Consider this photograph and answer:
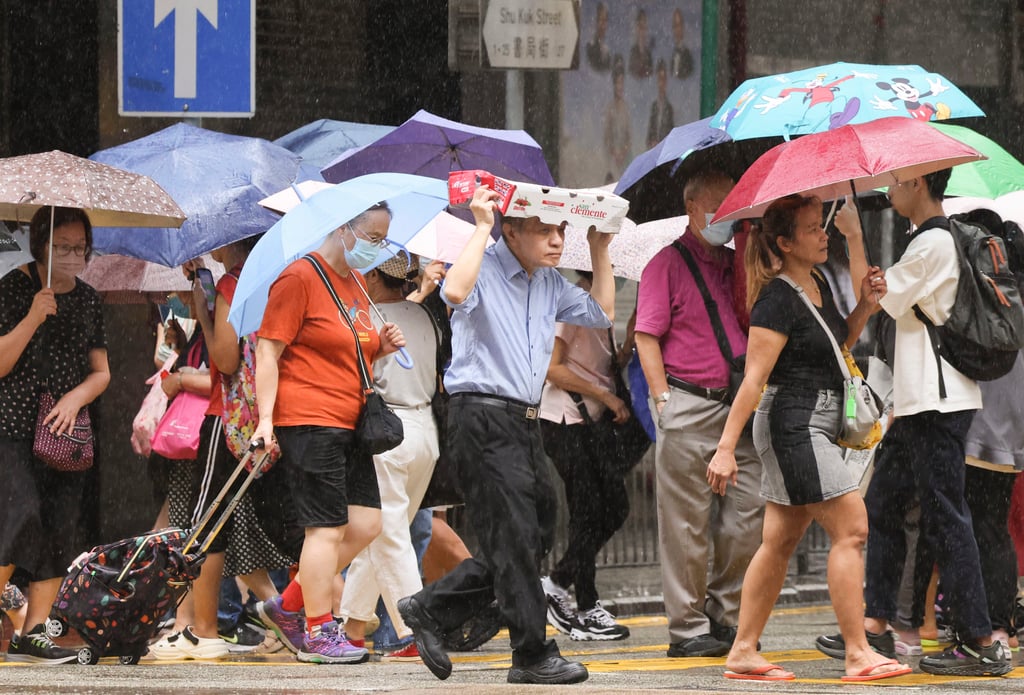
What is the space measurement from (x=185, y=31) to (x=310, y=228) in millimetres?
2912

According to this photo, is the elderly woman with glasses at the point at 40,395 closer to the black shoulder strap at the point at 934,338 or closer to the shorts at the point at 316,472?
the shorts at the point at 316,472

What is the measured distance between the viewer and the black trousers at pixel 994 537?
8.51m

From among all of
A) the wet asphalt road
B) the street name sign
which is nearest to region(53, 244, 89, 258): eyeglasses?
the wet asphalt road

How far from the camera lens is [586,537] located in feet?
33.7

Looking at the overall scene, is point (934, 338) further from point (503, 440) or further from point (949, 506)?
point (503, 440)

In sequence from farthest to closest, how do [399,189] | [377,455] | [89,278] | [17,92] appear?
[17,92] → [89,278] → [377,455] → [399,189]

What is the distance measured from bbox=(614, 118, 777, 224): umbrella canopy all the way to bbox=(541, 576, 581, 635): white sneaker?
2.03m

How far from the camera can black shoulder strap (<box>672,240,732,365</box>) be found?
9.01m

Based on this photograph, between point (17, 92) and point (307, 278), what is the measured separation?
5.04 metres

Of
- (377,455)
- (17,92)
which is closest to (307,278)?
(377,455)

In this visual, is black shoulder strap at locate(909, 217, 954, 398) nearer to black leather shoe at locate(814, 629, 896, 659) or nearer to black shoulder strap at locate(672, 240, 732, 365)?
black shoulder strap at locate(672, 240, 732, 365)

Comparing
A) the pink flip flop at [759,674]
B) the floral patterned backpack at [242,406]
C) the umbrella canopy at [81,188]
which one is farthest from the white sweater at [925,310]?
the umbrella canopy at [81,188]

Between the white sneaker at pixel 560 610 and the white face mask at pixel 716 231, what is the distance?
7.12 feet

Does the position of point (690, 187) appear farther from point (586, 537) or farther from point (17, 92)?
point (17, 92)
